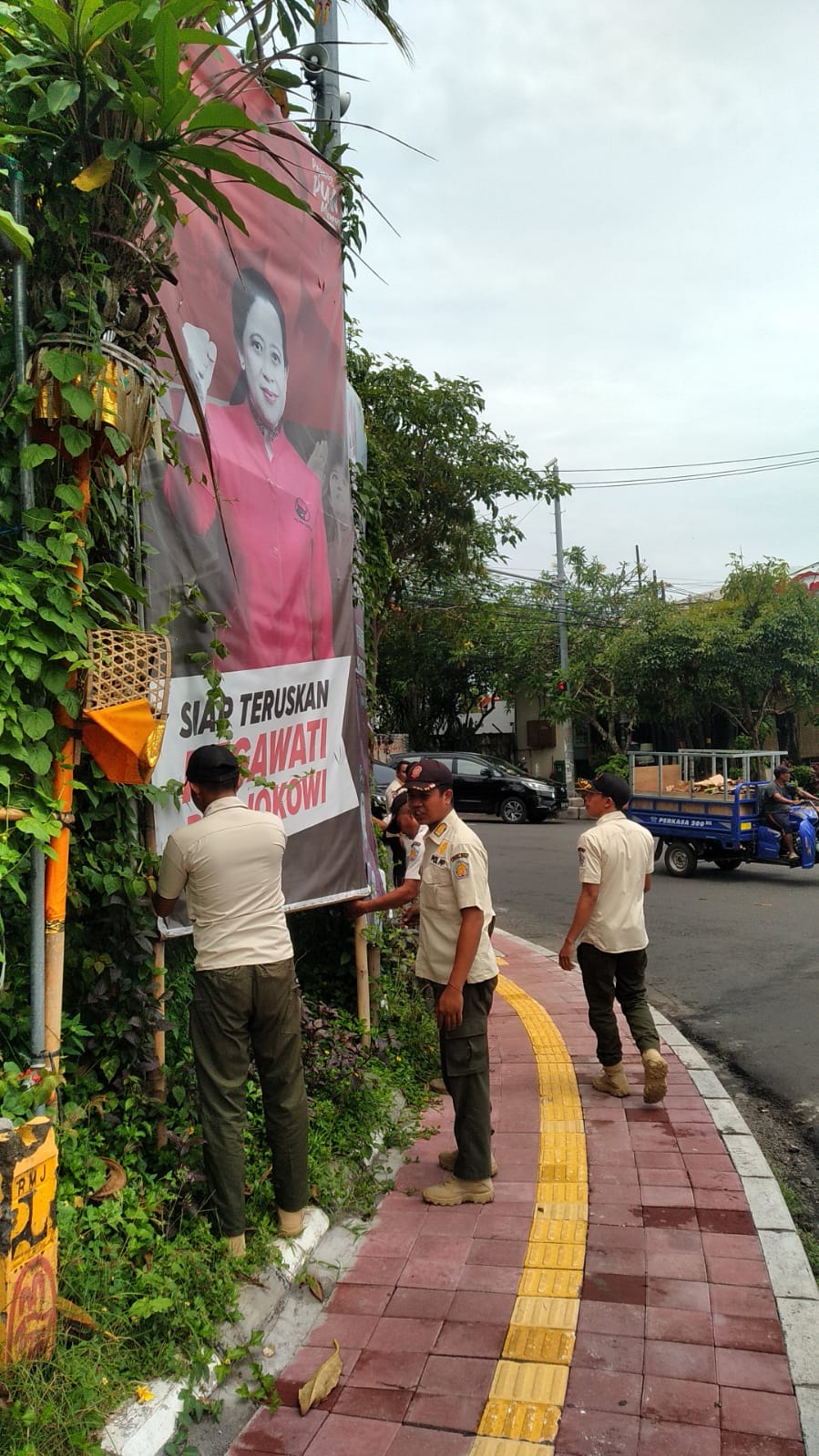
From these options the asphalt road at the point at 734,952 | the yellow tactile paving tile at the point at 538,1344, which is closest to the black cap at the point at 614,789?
the asphalt road at the point at 734,952

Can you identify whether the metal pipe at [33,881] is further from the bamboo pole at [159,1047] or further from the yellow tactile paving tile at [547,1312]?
the yellow tactile paving tile at [547,1312]

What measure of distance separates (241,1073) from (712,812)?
9.47m

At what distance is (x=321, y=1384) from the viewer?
2.67 meters

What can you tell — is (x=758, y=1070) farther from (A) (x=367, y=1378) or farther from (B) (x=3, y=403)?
(B) (x=3, y=403)

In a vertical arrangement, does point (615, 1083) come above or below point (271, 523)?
below

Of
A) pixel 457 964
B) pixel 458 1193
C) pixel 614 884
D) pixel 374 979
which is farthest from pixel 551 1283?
pixel 374 979

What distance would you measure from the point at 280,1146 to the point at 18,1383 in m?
1.13

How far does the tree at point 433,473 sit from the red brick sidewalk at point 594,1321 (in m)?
7.05

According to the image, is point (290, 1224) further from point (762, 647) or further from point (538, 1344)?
point (762, 647)

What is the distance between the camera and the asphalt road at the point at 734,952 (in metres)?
5.56

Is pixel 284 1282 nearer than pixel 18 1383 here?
No

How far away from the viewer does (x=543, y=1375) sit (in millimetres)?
2723

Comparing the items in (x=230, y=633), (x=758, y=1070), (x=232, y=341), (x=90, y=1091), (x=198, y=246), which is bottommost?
(x=758, y=1070)

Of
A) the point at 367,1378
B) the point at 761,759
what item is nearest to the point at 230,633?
the point at 367,1378
